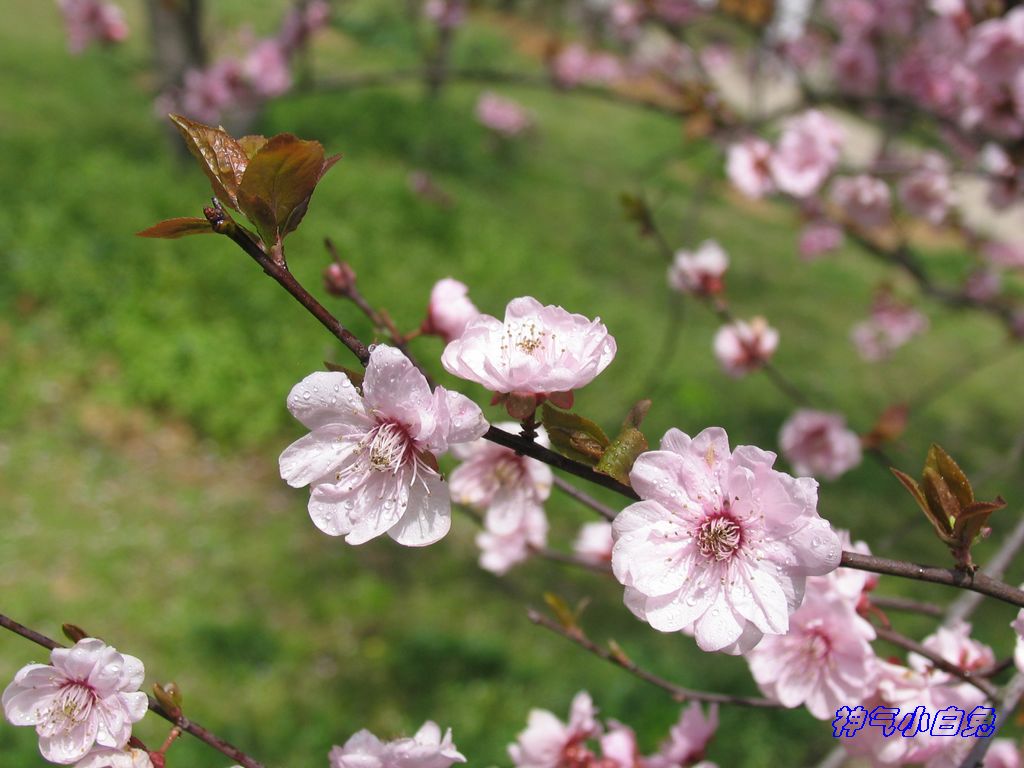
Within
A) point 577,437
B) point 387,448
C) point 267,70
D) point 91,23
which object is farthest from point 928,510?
point 91,23

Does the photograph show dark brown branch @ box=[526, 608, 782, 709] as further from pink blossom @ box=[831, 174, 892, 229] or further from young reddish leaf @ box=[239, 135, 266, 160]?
pink blossom @ box=[831, 174, 892, 229]

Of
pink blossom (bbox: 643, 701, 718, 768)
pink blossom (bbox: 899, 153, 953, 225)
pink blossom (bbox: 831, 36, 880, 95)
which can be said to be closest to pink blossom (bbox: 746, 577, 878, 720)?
pink blossom (bbox: 643, 701, 718, 768)

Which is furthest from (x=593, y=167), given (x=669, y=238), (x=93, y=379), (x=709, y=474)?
(x=709, y=474)

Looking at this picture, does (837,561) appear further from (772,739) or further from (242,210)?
(772,739)

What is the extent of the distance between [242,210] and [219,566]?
255cm

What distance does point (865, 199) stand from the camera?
8.45 ft

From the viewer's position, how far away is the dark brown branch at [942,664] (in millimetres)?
854

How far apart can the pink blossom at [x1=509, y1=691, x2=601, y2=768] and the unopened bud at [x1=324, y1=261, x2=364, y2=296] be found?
0.62 meters

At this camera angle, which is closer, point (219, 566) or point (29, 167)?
point (219, 566)

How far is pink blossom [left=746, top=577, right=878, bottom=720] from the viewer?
93 cm

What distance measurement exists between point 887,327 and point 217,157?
→ 4520mm

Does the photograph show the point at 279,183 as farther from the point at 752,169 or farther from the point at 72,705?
the point at 752,169

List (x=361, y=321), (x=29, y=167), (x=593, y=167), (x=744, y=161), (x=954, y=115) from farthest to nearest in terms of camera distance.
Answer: (x=593, y=167) < (x=29, y=167) < (x=361, y=321) < (x=954, y=115) < (x=744, y=161)

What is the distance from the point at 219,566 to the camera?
295 centimetres
